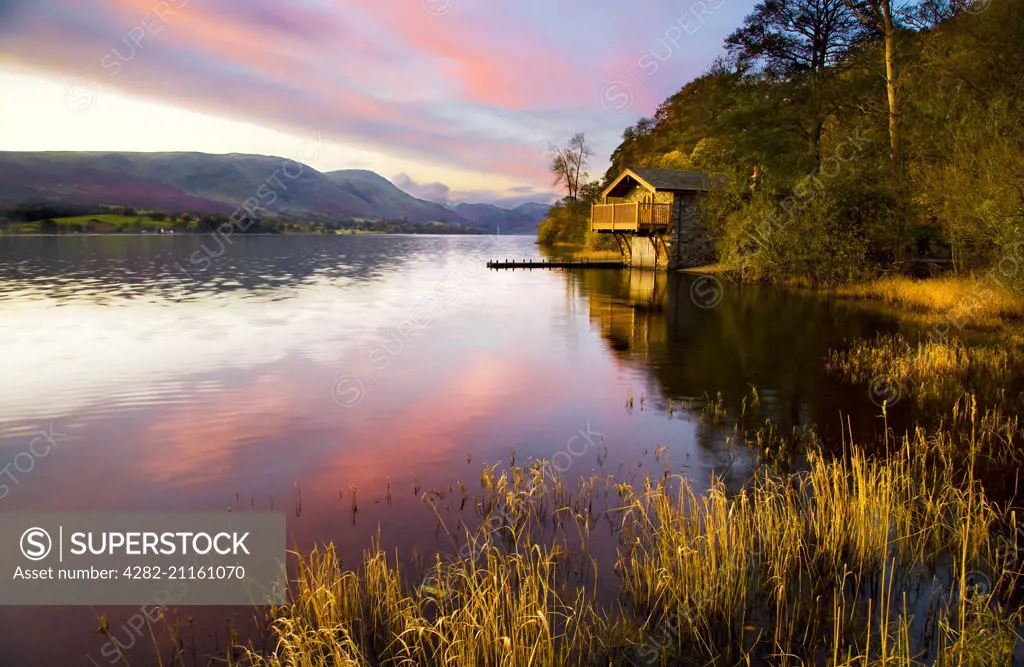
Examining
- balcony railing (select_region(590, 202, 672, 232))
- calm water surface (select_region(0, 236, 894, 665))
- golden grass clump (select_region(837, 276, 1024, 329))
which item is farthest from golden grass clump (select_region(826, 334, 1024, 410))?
balcony railing (select_region(590, 202, 672, 232))

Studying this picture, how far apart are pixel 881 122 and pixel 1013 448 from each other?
29890 millimetres

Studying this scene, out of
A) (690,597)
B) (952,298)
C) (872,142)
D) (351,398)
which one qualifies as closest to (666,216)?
(872,142)

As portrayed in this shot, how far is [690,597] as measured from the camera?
663 cm

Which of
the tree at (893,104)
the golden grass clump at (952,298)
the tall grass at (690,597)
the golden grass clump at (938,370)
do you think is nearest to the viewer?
the tall grass at (690,597)

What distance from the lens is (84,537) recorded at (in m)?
8.90

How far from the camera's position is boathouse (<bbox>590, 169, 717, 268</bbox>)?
50.1 metres

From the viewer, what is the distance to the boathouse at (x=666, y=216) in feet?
164

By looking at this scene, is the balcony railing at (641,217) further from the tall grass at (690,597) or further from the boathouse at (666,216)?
the tall grass at (690,597)

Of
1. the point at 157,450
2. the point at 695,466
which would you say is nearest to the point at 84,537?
the point at 157,450

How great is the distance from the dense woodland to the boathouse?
5.40ft

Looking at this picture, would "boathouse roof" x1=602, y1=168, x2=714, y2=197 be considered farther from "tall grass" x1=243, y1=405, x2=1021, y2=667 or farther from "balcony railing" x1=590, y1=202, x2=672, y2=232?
"tall grass" x1=243, y1=405, x2=1021, y2=667

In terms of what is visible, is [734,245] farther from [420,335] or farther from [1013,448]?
[1013,448]

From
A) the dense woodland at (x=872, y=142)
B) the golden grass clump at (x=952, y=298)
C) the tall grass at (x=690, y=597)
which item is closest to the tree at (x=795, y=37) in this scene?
the dense woodland at (x=872, y=142)

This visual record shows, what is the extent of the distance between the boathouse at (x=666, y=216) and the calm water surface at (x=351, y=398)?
15469 mm
